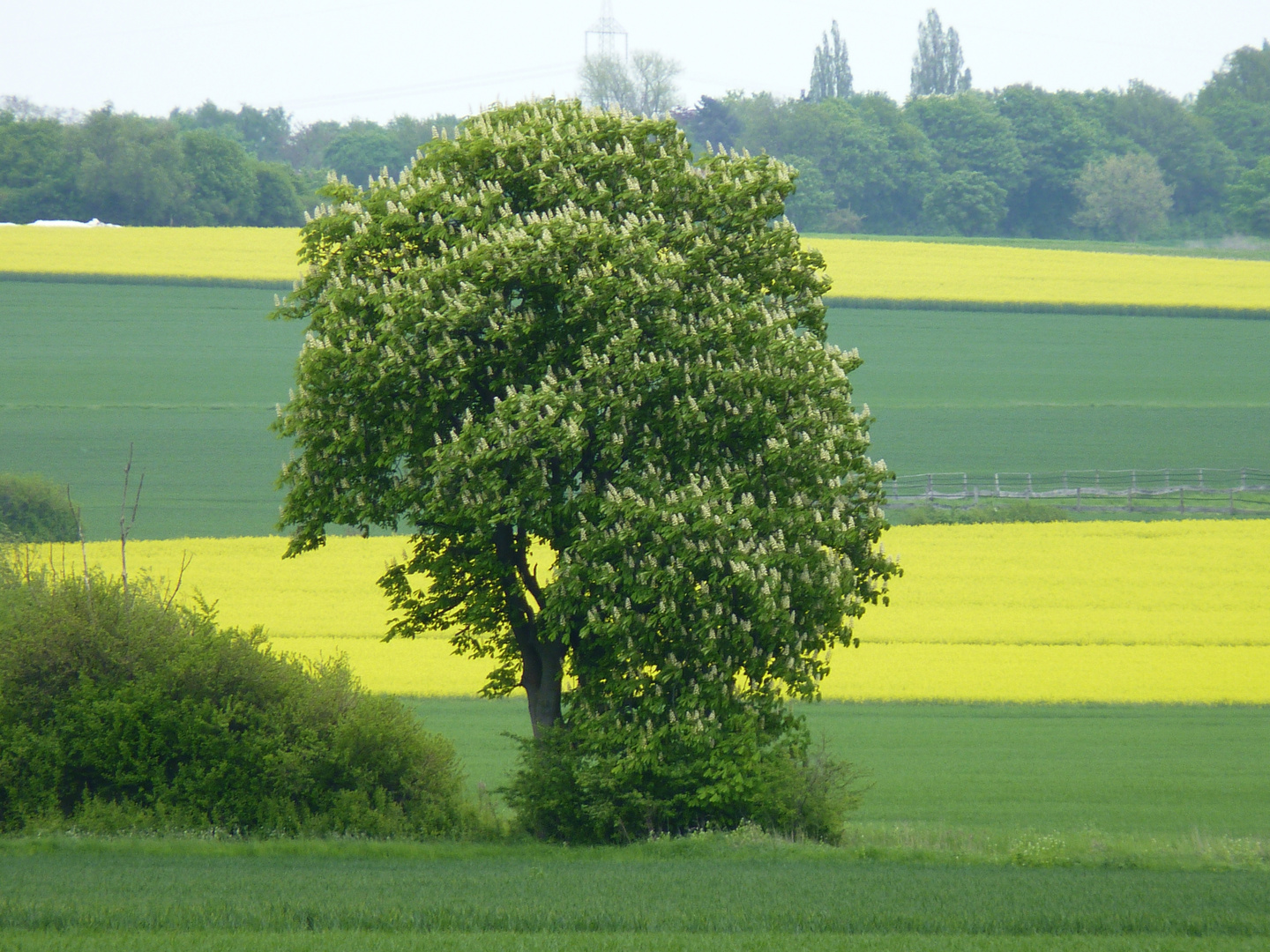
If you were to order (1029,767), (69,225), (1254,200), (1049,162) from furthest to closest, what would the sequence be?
(1049,162) → (1254,200) → (69,225) → (1029,767)

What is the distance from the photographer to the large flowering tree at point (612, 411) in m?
15.6

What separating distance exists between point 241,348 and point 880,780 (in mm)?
45611

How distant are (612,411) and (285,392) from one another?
40.8m

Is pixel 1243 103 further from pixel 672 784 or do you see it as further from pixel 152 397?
pixel 672 784

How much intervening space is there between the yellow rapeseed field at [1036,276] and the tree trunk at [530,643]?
51.8 metres

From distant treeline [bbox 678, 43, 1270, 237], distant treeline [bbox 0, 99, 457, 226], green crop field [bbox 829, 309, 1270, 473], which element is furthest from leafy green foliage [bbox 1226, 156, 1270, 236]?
distant treeline [bbox 0, 99, 457, 226]

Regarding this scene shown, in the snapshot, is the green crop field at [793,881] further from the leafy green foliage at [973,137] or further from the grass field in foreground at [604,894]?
the leafy green foliage at [973,137]

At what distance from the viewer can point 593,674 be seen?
16922 mm

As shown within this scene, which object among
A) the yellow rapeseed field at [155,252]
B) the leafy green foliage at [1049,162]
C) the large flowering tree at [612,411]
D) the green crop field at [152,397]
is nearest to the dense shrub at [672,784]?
the large flowering tree at [612,411]

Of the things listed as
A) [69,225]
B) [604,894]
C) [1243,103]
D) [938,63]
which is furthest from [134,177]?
[938,63]

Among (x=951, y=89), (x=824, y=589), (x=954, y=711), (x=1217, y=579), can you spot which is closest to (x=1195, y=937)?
(x=824, y=589)

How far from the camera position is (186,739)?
663 inches

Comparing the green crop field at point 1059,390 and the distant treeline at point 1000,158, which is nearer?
the green crop field at point 1059,390

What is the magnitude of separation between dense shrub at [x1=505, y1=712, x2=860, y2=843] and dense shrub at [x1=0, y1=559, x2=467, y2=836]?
1702 millimetres
